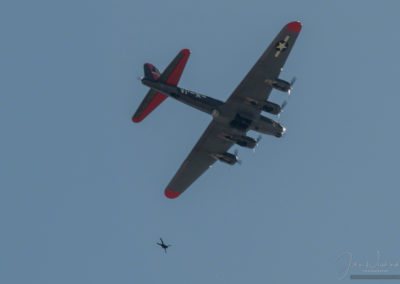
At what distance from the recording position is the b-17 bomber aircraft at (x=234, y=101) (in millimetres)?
68062

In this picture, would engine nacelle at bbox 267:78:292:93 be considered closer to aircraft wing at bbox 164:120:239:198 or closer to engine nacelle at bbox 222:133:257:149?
engine nacelle at bbox 222:133:257:149

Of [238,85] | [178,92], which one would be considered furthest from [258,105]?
[178,92]

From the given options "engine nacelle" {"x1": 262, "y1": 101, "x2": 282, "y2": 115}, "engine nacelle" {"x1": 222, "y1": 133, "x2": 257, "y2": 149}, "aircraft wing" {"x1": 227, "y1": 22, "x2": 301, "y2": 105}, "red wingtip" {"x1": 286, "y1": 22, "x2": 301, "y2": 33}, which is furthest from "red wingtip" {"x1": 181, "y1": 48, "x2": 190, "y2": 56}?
"engine nacelle" {"x1": 222, "y1": 133, "x2": 257, "y2": 149}

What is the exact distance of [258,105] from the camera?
70875mm

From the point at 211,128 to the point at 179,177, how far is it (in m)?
6.28

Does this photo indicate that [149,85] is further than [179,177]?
No

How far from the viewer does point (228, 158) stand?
74312 mm

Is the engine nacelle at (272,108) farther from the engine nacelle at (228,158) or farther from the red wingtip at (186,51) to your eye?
the red wingtip at (186,51)

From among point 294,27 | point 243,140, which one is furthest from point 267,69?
point 243,140

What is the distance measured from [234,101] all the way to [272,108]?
11.8ft

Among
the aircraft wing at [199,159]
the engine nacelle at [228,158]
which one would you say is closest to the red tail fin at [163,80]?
the aircraft wing at [199,159]

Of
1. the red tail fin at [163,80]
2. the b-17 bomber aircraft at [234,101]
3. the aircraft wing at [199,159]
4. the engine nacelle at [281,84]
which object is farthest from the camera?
the aircraft wing at [199,159]

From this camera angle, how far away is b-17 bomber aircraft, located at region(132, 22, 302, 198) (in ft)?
223

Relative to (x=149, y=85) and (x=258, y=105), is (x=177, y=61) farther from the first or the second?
(x=258, y=105)
